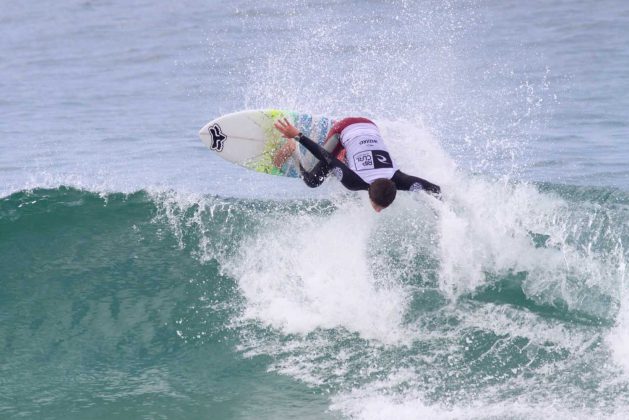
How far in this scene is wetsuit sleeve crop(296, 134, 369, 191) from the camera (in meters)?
7.85

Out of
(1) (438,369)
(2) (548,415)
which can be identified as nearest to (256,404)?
(1) (438,369)

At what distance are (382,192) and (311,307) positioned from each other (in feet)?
4.89

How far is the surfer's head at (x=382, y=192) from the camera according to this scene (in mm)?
7352

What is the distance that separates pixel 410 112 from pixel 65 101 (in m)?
8.37

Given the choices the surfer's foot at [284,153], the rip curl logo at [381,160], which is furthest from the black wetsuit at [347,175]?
the surfer's foot at [284,153]

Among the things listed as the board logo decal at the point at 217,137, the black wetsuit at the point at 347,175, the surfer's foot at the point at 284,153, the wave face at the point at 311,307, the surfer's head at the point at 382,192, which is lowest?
the wave face at the point at 311,307

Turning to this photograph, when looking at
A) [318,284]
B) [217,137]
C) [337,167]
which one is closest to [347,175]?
[337,167]

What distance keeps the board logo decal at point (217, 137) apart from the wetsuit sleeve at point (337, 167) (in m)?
1.50

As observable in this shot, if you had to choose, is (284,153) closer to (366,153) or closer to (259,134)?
(259,134)

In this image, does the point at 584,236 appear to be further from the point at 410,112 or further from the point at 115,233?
the point at 410,112

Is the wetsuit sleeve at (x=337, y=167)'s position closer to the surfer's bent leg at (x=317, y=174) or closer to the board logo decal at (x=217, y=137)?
the surfer's bent leg at (x=317, y=174)

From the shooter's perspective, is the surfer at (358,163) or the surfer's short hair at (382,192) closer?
the surfer's short hair at (382,192)

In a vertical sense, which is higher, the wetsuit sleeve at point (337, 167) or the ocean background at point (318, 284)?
the wetsuit sleeve at point (337, 167)

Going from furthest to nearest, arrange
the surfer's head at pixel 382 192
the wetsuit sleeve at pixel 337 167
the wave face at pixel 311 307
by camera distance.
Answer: the wetsuit sleeve at pixel 337 167, the surfer's head at pixel 382 192, the wave face at pixel 311 307
